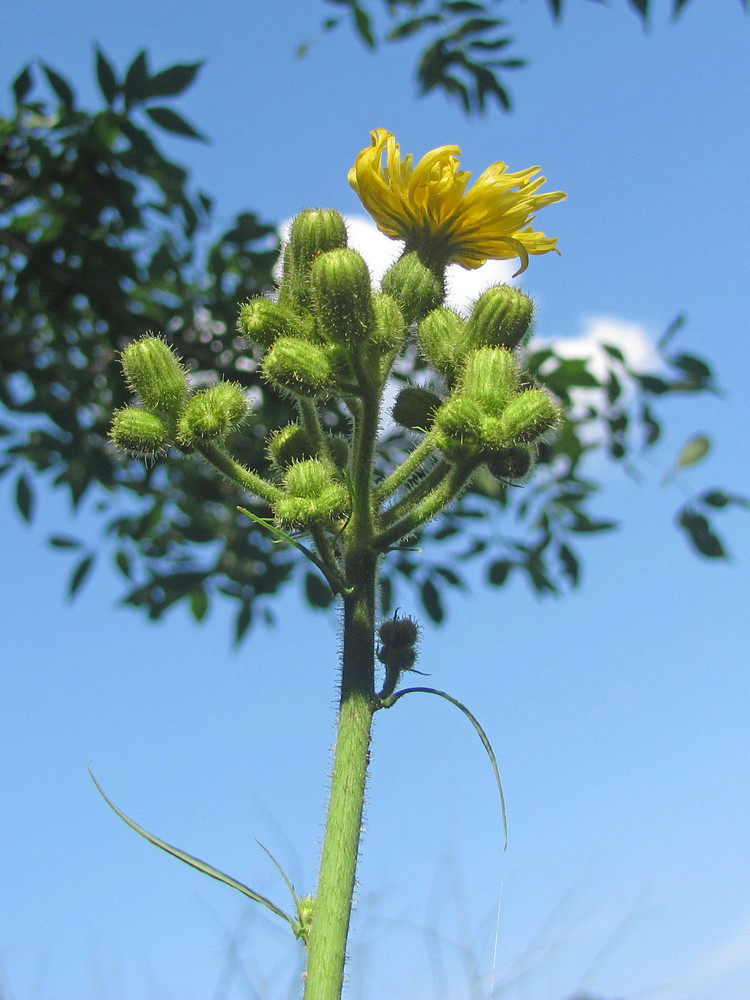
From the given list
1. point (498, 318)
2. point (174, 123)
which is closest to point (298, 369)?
point (498, 318)

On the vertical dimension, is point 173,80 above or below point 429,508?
above

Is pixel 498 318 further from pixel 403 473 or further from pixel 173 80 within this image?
pixel 173 80

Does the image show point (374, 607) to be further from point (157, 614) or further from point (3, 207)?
point (3, 207)

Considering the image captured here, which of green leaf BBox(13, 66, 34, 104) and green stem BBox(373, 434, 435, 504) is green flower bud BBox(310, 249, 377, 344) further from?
green leaf BBox(13, 66, 34, 104)

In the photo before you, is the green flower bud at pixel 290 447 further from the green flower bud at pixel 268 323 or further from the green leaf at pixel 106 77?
the green leaf at pixel 106 77

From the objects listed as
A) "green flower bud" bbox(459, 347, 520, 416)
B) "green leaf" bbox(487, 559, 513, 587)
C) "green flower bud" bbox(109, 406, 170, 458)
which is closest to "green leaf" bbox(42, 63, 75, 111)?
"green leaf" bbox(487, 559, 513, 587)

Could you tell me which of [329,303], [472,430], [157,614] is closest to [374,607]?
[472,430]
